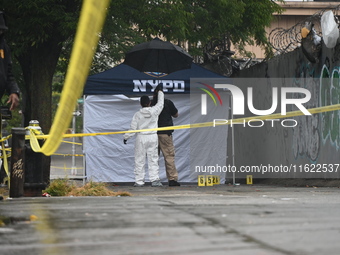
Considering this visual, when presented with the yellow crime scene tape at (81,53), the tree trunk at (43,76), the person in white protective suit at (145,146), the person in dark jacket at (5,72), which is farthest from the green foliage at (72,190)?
the tree trunk at (43,76)

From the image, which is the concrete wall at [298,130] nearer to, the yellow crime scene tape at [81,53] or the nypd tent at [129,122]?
the nypd tent at [129,122]

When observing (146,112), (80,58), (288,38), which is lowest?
(146,112)

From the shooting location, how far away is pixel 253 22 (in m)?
21.1

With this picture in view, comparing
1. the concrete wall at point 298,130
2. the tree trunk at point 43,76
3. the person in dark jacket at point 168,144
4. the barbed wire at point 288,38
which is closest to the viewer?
A: the concrete wall at point 298,130

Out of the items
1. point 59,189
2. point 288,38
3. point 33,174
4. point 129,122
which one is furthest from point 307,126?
point 33,174

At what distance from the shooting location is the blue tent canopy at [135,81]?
15.1 metres

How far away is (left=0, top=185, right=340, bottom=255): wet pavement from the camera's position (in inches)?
168

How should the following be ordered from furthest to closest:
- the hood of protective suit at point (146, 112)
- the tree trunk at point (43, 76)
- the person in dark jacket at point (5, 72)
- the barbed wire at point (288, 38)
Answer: the tree trunk at point (43, 76), the hood of protective suit at point (146, 112), the barbed wire at point (288, 38), the person in dark jacket at point (5, 72)

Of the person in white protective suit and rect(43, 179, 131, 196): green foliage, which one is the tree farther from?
rect(43, 179, 131, 196): green foliage

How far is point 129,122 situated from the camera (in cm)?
1590

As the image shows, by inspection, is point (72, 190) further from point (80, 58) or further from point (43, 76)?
point (43, 76)

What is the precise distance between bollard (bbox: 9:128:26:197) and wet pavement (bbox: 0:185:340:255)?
288cm

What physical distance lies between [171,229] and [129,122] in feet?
35.8

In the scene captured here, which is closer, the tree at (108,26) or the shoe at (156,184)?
the shoe at (156,184)
